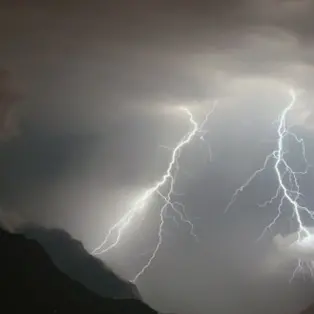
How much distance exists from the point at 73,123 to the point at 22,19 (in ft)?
1.43

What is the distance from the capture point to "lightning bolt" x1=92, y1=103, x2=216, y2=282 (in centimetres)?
237

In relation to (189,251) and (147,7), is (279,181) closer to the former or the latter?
(189,251)

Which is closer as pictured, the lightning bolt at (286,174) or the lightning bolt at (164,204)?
the lightning bolt at (164,204)

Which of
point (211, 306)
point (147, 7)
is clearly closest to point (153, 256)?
point (211, 306)

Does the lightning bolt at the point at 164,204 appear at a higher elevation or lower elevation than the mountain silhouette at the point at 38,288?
higher

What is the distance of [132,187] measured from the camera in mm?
2398

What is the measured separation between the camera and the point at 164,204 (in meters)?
2.41

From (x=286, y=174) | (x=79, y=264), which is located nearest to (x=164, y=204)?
(x=79, y=264)

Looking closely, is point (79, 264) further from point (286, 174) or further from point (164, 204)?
point (286, 174)

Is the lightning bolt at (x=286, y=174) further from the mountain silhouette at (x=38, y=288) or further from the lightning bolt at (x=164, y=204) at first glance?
the mountain silhouette at (x=38, y=288)

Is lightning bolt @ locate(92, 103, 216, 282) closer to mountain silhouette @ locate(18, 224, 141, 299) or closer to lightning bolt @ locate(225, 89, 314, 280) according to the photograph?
mountain silhouette @ locate(18, 224, 141, 299)

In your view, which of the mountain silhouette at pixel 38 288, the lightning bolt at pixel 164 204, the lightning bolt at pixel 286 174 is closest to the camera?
the mountain silhouette at pixel 38 288

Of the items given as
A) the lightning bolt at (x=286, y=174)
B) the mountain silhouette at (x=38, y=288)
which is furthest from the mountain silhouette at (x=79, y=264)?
the lightning bolt at (x=286, y=174)

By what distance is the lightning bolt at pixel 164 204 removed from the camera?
237 centimetres
